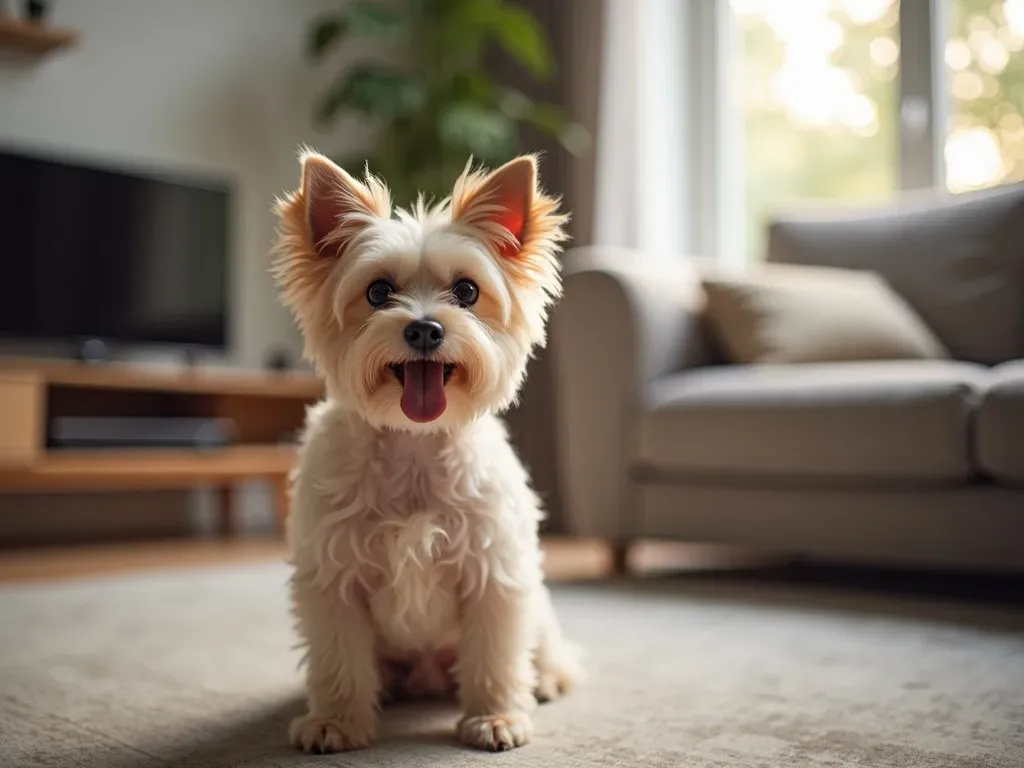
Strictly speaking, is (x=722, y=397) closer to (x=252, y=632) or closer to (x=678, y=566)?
(x=678, y=566)

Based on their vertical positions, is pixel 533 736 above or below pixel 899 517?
below

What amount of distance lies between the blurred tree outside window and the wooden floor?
4.09ft

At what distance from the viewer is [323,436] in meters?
1.40

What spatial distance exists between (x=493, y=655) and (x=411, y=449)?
0.96 ft

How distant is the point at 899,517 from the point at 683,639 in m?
0.69

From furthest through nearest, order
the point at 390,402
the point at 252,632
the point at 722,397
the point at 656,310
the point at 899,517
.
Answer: the point at 656,310, the point at 722,397, the point at 899,517, the point at 252,632, the point at 390,402

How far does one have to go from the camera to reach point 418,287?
51.5 inches

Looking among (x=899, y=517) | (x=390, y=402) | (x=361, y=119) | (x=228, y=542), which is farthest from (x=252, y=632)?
(x=361, y=119)

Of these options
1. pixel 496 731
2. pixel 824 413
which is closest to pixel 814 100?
pixel 824 413

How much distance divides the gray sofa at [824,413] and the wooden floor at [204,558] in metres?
0.38

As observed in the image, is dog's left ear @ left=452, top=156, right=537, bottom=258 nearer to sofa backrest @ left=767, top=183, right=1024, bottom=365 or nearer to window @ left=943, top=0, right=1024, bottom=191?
sofa backrest @ left=767, top=183, right=1024, bottom=365

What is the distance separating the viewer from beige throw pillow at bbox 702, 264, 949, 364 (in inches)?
108

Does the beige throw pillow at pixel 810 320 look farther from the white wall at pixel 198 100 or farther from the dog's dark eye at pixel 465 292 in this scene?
the white wall at pixel 198 100

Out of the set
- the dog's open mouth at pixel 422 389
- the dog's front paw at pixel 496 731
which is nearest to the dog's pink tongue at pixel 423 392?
the dog's open mouth at pixel 422 389
